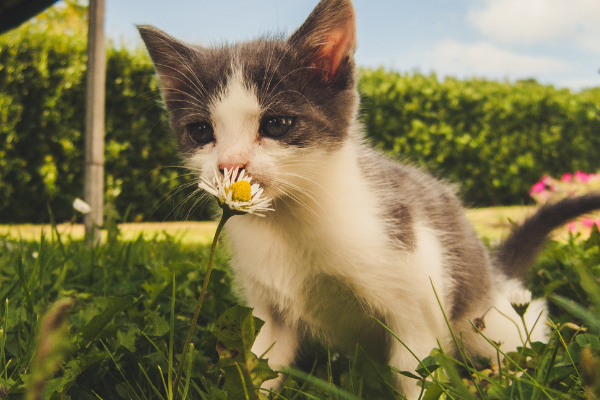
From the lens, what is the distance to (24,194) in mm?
6590

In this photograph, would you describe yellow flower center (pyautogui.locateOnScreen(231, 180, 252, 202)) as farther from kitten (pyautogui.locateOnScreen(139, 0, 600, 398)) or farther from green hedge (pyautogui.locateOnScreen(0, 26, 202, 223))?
green hedge (pyautogui.locateOnScreen(0, 26, 202, 223))

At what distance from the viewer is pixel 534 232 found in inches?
80.9

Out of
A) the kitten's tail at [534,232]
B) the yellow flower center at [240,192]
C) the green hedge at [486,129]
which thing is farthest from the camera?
the green hedge at [486,129]

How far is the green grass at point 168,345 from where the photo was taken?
3.33 ft

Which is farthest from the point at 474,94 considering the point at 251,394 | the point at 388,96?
the point at 251,394

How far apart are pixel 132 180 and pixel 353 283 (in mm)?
6114

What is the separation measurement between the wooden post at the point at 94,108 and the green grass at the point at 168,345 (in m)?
0.73

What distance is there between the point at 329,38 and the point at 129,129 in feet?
19.3

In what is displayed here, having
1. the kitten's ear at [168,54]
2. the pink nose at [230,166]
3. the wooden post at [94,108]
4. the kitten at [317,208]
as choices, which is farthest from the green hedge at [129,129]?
the pink nose at [230,166]

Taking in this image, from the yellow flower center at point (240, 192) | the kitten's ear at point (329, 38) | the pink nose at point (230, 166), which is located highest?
the kitten's ear at point (329, 38)

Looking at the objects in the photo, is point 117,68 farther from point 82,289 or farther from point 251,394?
point 251,394

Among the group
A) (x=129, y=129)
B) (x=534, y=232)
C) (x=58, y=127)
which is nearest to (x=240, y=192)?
(x=534, y=232)

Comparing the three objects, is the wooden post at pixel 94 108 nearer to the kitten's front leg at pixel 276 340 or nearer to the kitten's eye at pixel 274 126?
the kitten's front leg at pixel 276 340

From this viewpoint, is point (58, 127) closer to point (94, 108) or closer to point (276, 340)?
point (94, 108)
